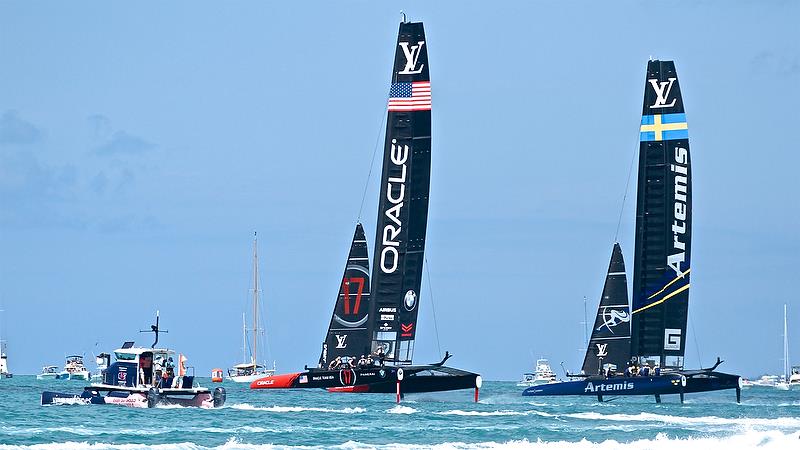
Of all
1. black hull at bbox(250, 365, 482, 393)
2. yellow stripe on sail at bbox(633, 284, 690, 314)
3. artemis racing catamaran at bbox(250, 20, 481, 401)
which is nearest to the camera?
black hull at bbox(250, 365, 482, 393)

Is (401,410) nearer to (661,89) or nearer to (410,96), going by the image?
(410,96)

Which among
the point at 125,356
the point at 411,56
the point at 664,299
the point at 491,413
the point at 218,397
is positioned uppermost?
the point at 411,56

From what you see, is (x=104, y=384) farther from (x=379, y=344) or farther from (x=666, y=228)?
(x=666, y=228)

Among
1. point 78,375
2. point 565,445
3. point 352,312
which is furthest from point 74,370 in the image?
point 565,445

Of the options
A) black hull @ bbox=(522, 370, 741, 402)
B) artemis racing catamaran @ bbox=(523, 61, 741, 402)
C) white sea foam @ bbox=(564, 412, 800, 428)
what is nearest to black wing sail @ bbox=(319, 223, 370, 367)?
artemis racing catamaran @ bbox=(523, 61, 741, 402)

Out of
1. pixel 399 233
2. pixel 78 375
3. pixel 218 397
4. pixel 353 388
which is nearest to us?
pixel 218 397

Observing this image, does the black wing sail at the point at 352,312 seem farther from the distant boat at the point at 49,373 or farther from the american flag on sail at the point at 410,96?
the distant boat at the point at 49,373

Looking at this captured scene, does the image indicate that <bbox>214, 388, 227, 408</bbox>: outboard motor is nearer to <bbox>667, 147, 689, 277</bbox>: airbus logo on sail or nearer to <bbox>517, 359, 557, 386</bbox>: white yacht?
<bbox>667, 147, 689, 277</bbox>: airbus logo on sail

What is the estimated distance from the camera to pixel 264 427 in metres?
56.6

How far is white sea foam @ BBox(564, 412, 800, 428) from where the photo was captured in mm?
62516

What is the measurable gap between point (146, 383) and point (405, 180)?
59.0ft

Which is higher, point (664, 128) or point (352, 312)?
point (664, 128)

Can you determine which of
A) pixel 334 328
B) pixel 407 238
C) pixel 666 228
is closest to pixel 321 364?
pixel 334 328

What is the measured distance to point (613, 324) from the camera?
77000 millimetres
